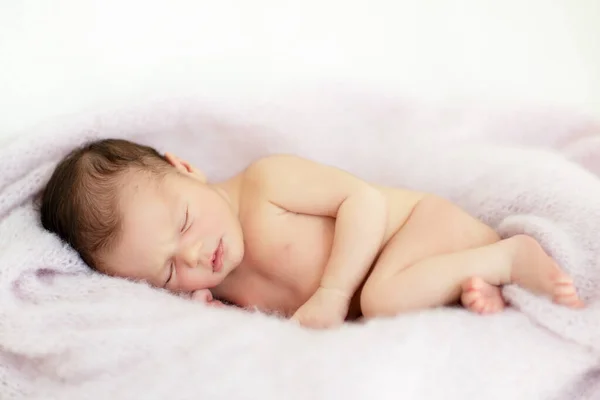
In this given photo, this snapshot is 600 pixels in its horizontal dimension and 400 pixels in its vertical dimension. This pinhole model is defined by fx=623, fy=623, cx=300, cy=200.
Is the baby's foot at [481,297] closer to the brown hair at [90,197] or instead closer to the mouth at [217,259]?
the mouth at [217,259]

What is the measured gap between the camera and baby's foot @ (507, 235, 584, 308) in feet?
2.78

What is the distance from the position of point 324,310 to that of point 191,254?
0.23 metres

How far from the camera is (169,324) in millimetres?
862

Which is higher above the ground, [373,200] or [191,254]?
[373,200]

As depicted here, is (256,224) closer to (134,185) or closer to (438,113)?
(134,185)

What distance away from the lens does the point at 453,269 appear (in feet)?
3.05

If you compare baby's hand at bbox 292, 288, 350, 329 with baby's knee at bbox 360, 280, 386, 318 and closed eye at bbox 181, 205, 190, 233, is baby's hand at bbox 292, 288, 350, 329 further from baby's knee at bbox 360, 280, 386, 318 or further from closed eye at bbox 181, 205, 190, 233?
closed eye at bbox 181, 205, 190, 233

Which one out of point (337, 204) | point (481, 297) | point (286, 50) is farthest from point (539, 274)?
point (286, 50)

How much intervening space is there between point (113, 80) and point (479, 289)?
2.90 feet

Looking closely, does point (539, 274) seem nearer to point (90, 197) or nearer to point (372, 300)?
point (372, 300)

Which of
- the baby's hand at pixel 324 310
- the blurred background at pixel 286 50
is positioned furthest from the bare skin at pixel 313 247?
the blurred background at pixel 286 50

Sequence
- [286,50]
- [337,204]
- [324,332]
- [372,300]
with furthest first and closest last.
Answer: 1. [286,50]
2. [337,204]
3. [372,300]
4. [324,332]

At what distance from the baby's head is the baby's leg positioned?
0.26m

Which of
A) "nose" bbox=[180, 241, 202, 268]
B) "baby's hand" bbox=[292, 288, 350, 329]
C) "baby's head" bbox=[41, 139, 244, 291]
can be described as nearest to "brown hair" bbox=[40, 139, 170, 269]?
"baby's head" bbox=[41, 139, 244, 291]
